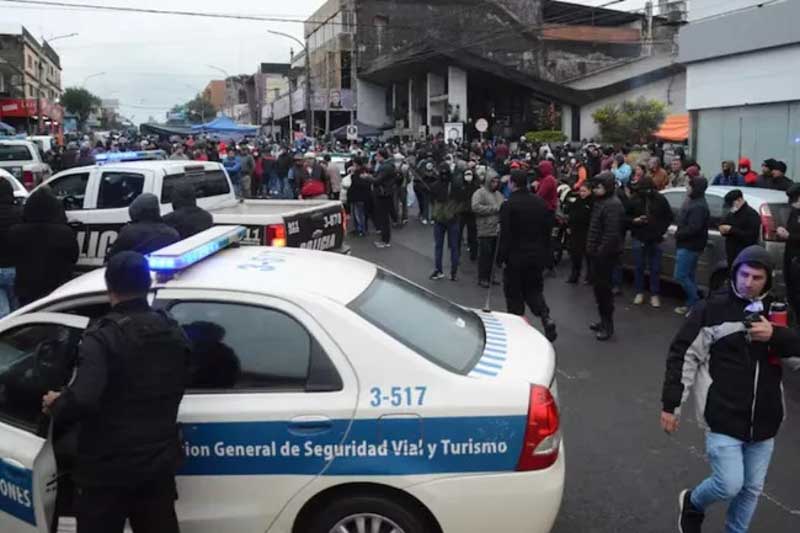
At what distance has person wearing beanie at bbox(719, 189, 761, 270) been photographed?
29.5ft

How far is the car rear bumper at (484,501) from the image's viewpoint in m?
3.57

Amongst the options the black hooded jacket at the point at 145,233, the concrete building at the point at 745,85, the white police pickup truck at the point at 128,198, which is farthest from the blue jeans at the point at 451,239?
the concrete building at the point at 745,85

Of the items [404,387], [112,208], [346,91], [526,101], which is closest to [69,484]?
[404,387]

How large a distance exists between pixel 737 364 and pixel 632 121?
30687 millimetres

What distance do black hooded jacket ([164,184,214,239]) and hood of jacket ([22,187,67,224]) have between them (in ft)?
3.31

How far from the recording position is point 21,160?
73.8ft

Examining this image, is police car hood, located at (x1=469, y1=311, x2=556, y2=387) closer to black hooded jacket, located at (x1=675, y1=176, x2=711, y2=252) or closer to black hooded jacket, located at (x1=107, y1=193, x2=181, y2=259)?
black hooded jacket, located at (x1=107, y1=193, x2=181, y2=259)

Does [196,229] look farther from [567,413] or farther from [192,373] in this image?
[192,373]

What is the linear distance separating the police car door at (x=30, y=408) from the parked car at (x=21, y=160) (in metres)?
19.0

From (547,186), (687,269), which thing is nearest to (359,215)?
(547,186)

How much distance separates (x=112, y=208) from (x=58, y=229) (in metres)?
3.66

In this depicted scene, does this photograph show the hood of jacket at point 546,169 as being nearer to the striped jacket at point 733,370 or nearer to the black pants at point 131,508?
the striped jacket at point 733,370

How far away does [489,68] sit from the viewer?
135 feet

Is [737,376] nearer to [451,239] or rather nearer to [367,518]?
[367,518]
